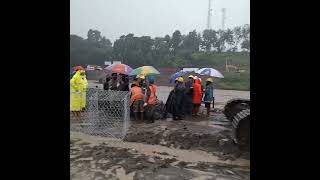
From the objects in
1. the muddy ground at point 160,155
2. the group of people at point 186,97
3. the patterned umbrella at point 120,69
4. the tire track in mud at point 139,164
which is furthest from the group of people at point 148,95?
the tire track in mud at point 139,164

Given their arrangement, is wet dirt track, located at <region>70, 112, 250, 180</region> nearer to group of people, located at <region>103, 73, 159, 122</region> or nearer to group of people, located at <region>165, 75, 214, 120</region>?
group of people, located at <region>103, 73, 159, 122</region>

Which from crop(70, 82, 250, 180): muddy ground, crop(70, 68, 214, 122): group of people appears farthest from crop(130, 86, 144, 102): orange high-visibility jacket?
crop(70, 82, 250, 180): muddy ground

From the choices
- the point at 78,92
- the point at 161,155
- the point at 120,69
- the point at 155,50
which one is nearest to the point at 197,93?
the point at 120,69

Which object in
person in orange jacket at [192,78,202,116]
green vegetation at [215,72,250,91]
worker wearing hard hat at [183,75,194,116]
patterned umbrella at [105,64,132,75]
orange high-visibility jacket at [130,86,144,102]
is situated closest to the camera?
orange high-visibility jacket at [130,86,144,102]

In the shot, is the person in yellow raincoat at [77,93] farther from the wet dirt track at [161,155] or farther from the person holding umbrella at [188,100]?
the person holding umbrella at [188,100]

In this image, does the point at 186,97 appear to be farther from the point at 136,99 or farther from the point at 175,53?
the point at 175,53

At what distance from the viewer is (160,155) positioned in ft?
23.5

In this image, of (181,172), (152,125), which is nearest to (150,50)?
(152,125)

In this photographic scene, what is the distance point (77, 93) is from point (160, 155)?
10.9 ft

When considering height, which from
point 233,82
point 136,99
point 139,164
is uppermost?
point 233,82

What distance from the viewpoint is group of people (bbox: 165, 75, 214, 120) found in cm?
1147

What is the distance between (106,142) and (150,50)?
114ft

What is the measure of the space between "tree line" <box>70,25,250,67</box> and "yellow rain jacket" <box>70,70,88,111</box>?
29.5 metres

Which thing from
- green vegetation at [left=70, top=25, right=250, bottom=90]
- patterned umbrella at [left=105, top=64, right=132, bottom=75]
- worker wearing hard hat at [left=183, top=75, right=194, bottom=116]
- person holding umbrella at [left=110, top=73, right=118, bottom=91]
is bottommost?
worker wearing hard hat at [left=183, top=75, right=194, bottom=116]
